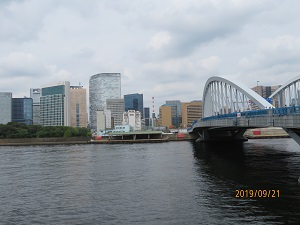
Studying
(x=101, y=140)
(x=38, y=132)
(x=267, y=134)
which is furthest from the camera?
(x=38, y=132)

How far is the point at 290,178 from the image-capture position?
27469 millimetres

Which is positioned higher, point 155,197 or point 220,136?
point 220,136

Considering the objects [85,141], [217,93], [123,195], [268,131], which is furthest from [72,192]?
[268,131]

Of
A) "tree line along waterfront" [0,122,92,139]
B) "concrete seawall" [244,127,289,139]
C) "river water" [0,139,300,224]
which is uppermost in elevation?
"tree line along waterfront" [0,122,92,139]

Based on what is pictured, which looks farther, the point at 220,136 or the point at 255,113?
the point at 220,136

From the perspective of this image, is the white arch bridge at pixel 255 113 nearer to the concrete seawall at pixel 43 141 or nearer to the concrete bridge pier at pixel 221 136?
the concrete bridge pier at pixel 221 136

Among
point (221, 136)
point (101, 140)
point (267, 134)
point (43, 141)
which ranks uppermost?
point (221, 136)

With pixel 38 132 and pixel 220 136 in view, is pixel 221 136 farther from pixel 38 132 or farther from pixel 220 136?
pixel 38 132

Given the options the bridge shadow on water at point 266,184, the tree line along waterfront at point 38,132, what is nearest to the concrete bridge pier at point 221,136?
the bridge shadow on water at point 266,184

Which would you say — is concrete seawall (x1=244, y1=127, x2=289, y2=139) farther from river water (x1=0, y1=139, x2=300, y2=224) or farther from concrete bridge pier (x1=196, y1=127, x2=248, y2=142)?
river water (x1=0, y1=139, x2=300, y2=224)

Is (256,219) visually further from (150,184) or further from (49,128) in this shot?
(49,128)

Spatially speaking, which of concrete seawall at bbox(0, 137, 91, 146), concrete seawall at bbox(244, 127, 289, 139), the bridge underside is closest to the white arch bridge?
the bridge underside

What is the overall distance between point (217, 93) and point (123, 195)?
51.2 metres

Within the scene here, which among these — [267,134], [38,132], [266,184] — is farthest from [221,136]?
[38,132]
